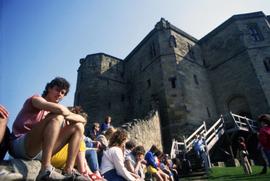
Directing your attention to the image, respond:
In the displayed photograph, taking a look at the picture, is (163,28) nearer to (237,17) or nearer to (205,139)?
(237,17)

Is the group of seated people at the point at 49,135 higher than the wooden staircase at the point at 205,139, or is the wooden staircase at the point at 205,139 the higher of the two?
the wooden staircase at the point at 205,139

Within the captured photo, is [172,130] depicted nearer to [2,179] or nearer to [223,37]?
[223,37]

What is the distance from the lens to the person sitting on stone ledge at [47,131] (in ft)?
8.58

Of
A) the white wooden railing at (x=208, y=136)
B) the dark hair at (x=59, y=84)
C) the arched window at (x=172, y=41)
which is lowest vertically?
the dark hair at (x=59, y=84)

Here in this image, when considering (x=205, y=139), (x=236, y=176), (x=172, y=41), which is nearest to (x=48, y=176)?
(x=236, y=176)

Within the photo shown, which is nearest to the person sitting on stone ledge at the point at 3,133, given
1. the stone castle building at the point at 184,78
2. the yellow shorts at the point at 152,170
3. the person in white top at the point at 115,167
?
the person in white top at the point at 115,167

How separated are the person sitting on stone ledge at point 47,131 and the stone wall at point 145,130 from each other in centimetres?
997

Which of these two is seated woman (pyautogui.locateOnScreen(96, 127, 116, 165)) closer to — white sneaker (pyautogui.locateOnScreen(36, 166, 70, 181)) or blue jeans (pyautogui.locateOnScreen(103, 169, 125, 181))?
blue jeans (pyautogui.locateOnScreen(103, 169, 125, 181))

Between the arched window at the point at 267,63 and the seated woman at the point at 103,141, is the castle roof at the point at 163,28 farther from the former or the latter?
the seated woman at the point at 103,141

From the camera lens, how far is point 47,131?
2.65 metres

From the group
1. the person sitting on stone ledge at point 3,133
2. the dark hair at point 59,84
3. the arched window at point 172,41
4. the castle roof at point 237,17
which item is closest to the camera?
the person sitting on stone ledge at point 3,133

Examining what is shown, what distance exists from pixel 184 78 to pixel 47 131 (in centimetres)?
2011

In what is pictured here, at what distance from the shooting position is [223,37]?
24.5 m

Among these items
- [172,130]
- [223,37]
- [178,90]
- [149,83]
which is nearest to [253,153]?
[172,130]
